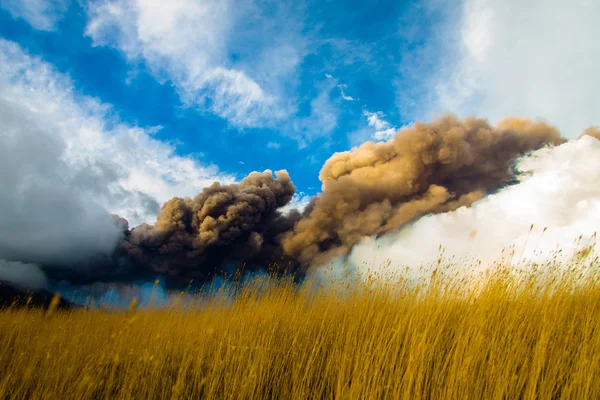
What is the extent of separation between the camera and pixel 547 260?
5.01 m

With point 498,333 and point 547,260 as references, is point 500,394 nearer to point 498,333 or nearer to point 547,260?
point 498,333

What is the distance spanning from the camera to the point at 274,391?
321 centimetres

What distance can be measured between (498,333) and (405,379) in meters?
1.43

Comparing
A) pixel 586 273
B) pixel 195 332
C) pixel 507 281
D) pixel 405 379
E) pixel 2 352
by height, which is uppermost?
pixel 586 273

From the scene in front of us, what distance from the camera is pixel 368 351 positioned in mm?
3195

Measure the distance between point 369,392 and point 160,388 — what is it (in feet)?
7.17

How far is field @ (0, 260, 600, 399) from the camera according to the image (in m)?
2.68

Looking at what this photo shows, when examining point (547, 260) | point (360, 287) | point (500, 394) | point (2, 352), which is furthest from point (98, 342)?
point (547, 260)

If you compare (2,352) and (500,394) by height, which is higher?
(500,394)

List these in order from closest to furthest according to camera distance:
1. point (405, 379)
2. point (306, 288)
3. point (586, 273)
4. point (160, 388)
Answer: point (405, 379)
point (160, 388)
point (586, 273)
point (306, 288)

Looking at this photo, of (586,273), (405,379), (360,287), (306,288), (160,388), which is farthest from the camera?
(306,288)

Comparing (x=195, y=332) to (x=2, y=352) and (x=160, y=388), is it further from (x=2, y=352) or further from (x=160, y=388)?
(x=2, y=352)

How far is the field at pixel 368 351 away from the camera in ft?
8.79

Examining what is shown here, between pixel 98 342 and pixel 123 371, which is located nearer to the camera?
pixel 123 371
